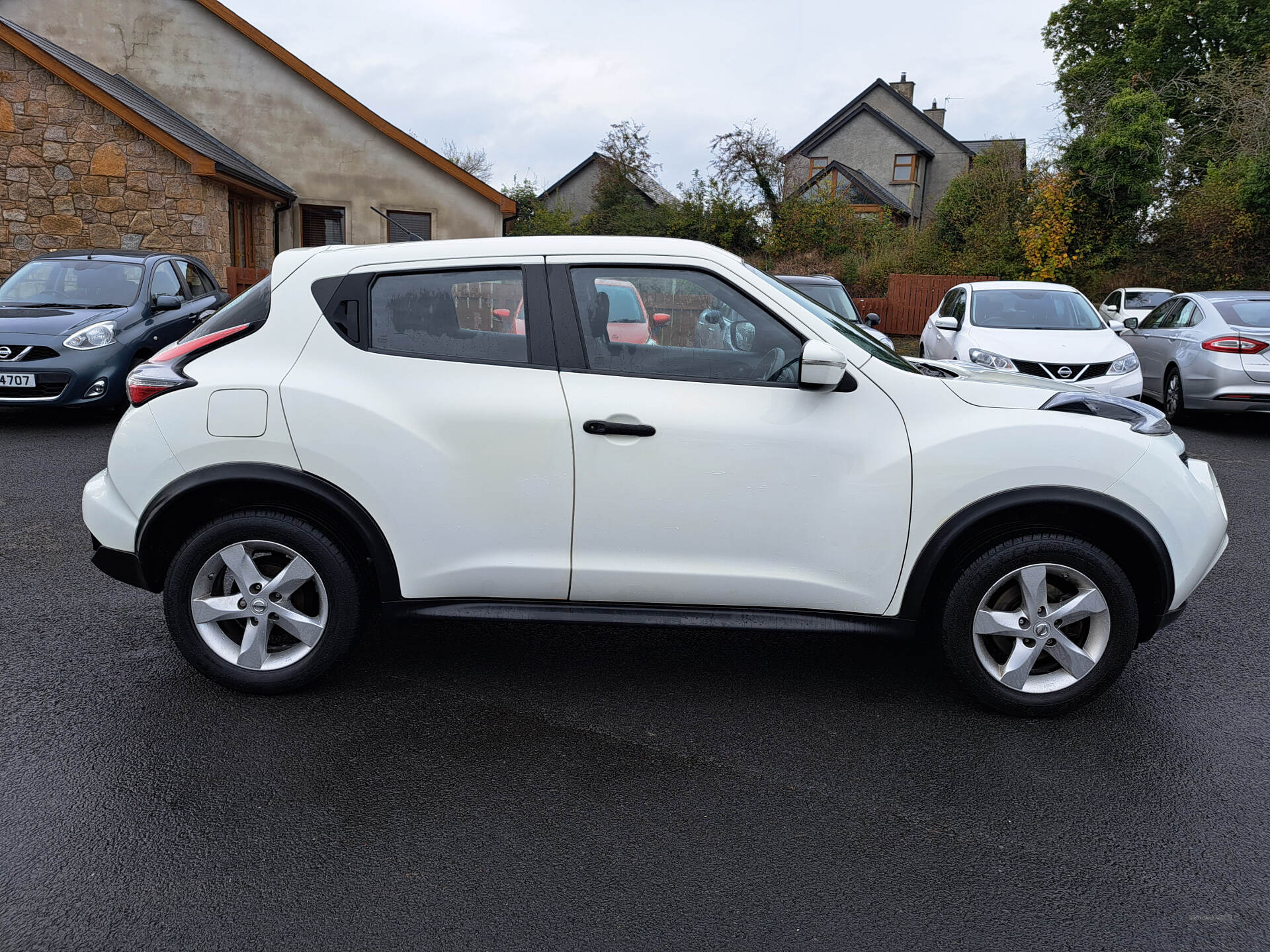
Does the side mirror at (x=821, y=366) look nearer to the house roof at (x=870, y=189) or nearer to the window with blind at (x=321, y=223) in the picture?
the window with blind at (x=321, y=223)

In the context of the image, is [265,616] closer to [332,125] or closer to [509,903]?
[509,903]

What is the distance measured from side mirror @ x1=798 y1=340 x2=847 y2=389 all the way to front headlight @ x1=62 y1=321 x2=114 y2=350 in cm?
849

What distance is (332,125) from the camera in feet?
66.2

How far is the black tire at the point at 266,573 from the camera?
146 inches

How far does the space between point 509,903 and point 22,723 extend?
213 centimetres

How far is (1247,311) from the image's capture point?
36.0 ft

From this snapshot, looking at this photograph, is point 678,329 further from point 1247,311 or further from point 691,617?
point 1247,311

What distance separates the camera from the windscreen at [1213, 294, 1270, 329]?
10750 millimetres

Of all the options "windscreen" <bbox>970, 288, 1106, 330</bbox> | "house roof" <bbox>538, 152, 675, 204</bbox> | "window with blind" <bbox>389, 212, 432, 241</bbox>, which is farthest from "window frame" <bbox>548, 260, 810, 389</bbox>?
"house roof" <bbox>538, 152, 675, 204</bbox>

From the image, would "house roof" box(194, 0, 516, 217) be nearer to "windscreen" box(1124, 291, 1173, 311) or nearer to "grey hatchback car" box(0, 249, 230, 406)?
"grey hatchback car" box(0, 249, 230, 406)

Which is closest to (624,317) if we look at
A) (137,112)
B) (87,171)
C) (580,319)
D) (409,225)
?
(580,319)

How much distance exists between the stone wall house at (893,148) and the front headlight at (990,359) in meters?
42.2

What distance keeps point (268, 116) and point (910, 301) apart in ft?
52.6

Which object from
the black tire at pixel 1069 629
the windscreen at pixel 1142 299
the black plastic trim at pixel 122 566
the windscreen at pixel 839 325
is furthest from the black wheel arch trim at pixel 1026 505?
the windscreen at pixel 1142 299
